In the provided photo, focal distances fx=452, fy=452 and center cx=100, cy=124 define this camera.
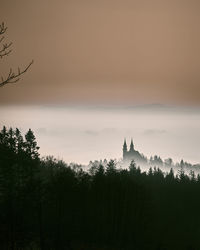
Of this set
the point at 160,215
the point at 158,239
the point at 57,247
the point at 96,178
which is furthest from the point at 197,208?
the point at 57,247

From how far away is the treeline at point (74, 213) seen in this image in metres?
51.1

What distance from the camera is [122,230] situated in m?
76.9

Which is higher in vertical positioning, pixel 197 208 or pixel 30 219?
pixel 197 208

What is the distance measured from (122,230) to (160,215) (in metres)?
25.5

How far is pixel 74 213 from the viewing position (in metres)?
68.4

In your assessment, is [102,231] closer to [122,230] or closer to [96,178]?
[122,230]

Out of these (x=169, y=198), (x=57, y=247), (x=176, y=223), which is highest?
(x=169, y=198)

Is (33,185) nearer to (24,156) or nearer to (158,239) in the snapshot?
(24,156)

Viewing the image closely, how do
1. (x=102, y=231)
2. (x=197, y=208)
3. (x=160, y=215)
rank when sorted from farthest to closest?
1. (x=197, y=208)
2. (x=160, y=215)
3. (x=102, y=231)

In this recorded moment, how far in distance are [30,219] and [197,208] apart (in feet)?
210

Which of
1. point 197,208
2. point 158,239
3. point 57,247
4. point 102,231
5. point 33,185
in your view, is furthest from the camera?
point 197,208

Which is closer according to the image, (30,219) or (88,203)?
(30,219)

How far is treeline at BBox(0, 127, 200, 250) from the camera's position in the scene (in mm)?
51062

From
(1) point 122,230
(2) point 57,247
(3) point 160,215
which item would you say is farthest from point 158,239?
(2) point 57,247
